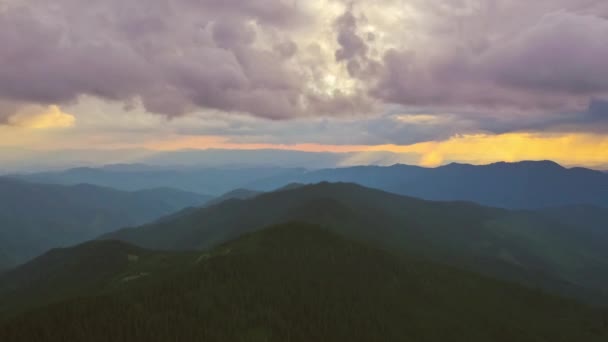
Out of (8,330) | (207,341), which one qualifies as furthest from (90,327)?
(207,341)

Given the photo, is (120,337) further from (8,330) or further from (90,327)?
(8,330)

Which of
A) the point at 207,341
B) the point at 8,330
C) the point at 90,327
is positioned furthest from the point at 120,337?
the point at 8,330

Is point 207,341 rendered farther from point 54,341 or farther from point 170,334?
point 54,341

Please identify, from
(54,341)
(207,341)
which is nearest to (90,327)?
(54,341)

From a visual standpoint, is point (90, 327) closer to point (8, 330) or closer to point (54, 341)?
Answer: point (54, 341)

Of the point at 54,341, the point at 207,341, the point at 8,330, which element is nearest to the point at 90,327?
the point at 54,341

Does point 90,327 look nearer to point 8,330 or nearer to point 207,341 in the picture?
point 8,330
